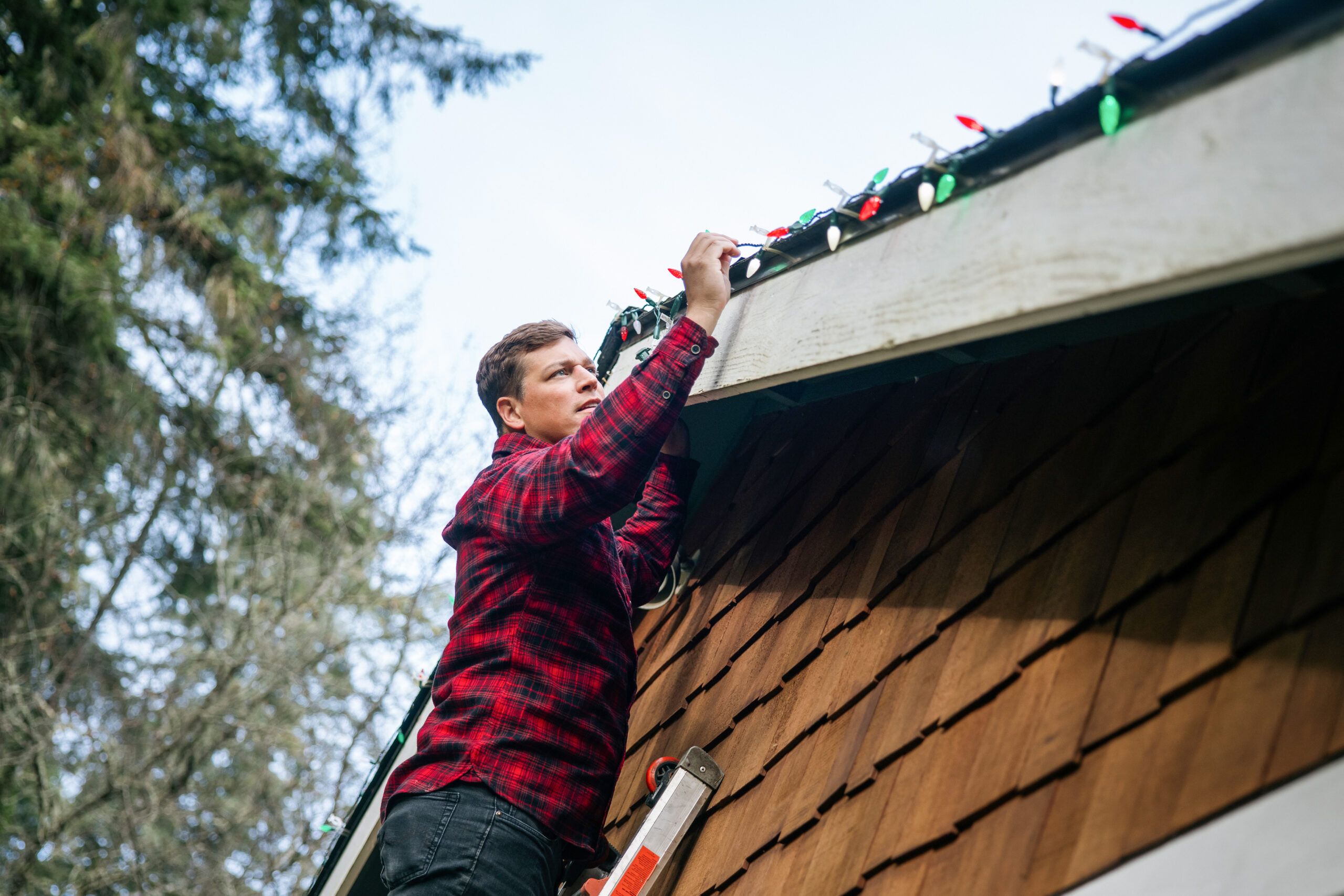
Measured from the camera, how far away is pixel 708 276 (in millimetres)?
2168

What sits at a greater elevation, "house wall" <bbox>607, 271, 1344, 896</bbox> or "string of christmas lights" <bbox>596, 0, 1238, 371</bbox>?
"string of christmas lights" <bbox>596, 0, 1238, 371</bbox>

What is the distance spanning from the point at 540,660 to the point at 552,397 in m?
0.74

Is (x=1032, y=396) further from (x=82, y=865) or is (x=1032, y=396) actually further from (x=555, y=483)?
(x=82, y=865)

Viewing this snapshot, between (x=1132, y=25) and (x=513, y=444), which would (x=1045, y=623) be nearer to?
(x=1132, y=25)

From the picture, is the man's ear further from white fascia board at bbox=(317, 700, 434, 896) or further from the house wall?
white fascia board at bbox=(317, 700, 434, 896)

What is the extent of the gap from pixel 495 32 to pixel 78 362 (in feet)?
16.9

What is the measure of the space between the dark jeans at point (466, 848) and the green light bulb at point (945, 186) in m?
1.37

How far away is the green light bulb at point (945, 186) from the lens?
1.56 metres

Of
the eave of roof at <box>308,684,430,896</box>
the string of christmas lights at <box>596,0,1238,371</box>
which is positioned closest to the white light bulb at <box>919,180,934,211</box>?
the string of christmas lights at <box>596,0,1238,371</box>

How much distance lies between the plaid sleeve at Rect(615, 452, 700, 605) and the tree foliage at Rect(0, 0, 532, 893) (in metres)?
7.38

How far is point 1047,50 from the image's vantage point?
1412 millimetres

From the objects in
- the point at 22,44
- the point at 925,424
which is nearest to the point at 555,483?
the point at 925,424

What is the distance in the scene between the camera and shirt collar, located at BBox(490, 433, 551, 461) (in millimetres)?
2553

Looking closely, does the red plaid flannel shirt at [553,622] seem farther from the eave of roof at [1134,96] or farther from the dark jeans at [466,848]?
the eave of roof at [1134,96]
